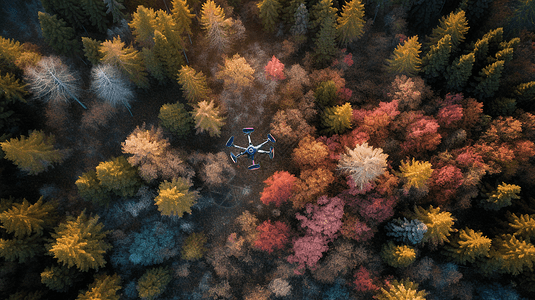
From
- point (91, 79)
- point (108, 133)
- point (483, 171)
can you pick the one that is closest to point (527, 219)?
point (483, 171)

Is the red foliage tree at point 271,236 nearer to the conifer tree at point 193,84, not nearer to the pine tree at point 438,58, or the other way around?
the conifer tree at point 193,84

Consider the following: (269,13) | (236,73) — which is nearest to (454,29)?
(269,13)

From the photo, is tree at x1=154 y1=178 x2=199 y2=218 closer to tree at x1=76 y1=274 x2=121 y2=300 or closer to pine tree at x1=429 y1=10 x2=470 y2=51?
tree at x1=76 y1=274 x2=121 y2=300

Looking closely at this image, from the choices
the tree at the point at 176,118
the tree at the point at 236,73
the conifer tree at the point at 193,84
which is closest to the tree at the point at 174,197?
the tree at the point at 176,118

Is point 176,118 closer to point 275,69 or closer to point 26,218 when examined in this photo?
point 275,69

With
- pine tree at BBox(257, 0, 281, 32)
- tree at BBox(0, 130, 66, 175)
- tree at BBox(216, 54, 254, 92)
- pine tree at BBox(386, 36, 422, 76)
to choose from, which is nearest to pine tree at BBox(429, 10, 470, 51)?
pine tree at BBox(386, 36, 422, 76)

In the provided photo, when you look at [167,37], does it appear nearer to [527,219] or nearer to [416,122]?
[416,122]
